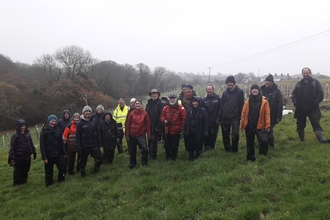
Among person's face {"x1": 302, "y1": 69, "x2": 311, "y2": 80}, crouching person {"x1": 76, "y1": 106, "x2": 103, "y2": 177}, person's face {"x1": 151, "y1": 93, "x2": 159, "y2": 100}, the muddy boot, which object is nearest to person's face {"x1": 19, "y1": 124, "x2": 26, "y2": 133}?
crouching person {"x1": 76, "y1": 106, "x2": 103, "y2": 177}

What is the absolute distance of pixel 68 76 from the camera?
5112cm

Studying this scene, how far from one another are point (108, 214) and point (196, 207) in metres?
1.77

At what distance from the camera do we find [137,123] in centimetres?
720

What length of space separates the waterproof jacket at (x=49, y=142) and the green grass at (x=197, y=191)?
914 millimetres

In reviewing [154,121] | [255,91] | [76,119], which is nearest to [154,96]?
[154,121]

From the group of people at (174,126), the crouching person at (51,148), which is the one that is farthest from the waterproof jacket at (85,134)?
the crouching person at (51,148)

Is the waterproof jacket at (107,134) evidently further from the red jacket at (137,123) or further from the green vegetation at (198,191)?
the red jacket at (137,123)

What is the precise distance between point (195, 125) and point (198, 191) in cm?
226

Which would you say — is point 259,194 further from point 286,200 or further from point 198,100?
point 198,100

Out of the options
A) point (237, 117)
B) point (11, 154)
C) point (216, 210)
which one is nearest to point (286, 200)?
point (216, 210)

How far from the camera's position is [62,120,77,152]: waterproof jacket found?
7.78m

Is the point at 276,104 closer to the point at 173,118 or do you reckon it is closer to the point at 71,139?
the point at 173,118

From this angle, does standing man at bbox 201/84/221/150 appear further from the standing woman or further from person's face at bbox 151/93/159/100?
the standing woman

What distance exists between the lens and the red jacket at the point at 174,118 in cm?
718
